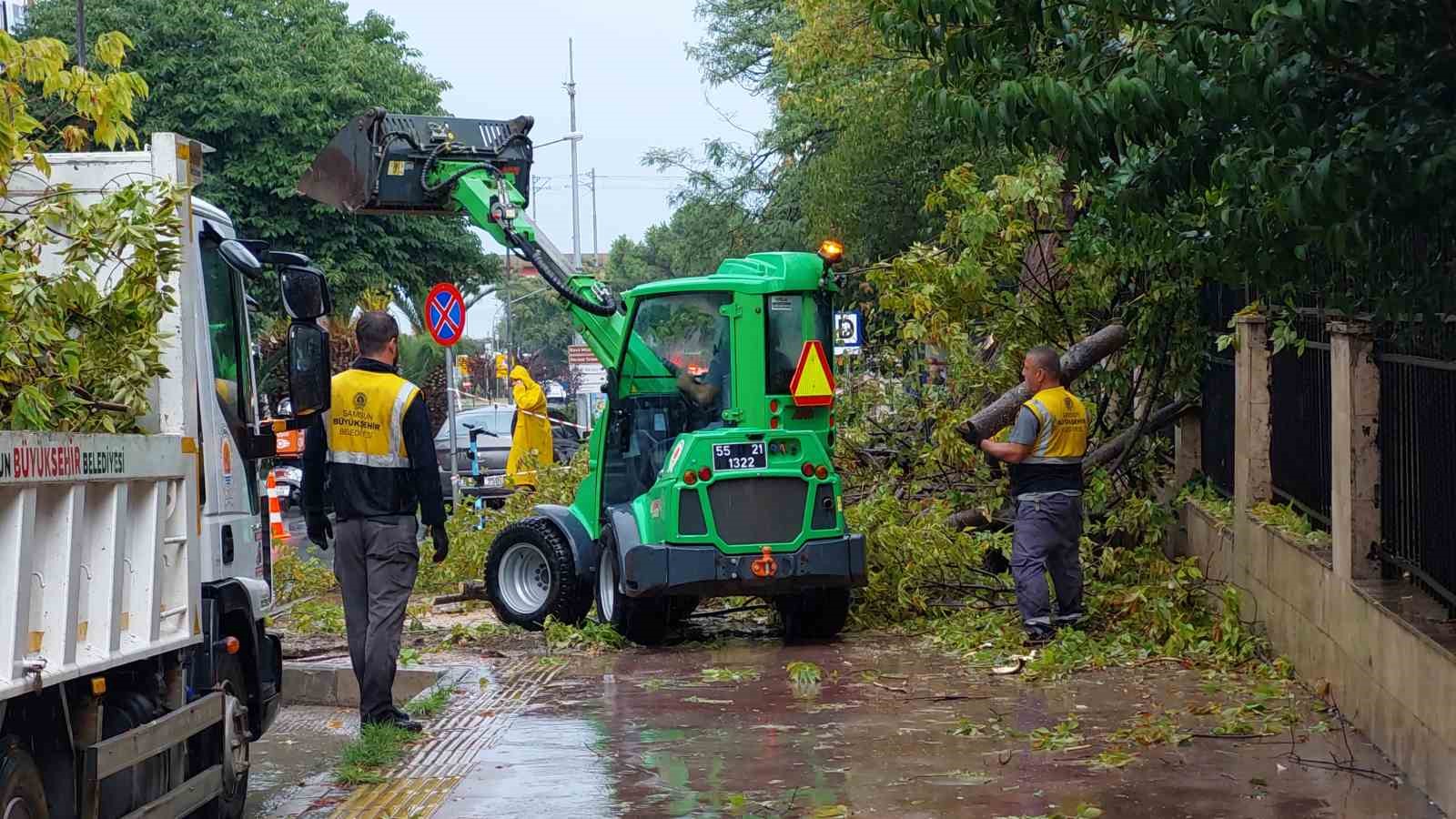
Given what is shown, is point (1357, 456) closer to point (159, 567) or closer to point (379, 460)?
point (379, 460)

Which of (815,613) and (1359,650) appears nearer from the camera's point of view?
(1359,650)

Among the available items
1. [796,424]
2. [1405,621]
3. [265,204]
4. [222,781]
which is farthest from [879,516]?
[265,204]

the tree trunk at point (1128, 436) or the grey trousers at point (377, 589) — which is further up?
the tree trunk at point (1128, 436)

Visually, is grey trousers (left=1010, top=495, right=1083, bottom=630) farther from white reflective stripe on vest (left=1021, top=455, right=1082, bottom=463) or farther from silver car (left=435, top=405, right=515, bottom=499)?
silver car (left=435, top=405, right=515, bottom=499)

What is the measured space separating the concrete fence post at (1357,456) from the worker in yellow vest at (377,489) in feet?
13.6

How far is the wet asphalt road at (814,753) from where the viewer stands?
681cm

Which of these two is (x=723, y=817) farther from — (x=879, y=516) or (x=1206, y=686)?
(x=879, y=516)

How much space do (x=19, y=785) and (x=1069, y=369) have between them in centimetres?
858

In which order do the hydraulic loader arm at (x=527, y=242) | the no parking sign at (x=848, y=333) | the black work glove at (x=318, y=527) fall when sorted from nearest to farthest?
1. the black work glove at (x=318, y=527)
2. the hydraulic loader arm at (x=527, y=242)
3. the no parking sign at (x=848, y=333)

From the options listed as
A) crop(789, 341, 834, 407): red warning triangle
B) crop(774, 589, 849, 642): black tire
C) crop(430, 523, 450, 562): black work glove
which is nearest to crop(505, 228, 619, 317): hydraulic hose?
crop(789, 341, 834, 407): red warning triangle

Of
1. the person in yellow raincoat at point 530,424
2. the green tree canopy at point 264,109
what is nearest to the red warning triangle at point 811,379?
the person in yellow raincoat at point 530,424

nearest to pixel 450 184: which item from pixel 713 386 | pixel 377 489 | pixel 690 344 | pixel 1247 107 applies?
pixel 690 344

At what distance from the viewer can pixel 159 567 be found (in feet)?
19.1

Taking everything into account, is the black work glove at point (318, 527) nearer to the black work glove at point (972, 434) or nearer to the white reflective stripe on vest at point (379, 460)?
the white reflective stripe on vest at point (379, 460)
